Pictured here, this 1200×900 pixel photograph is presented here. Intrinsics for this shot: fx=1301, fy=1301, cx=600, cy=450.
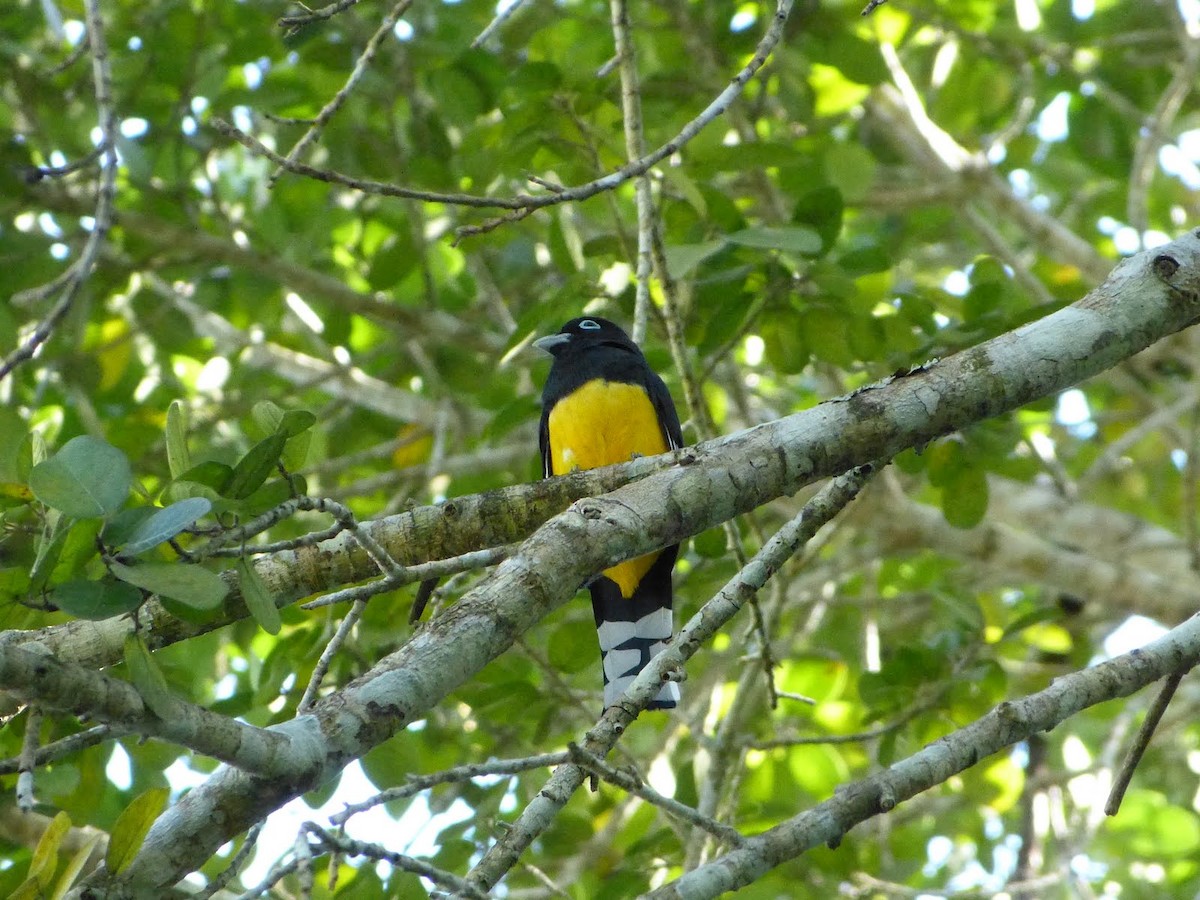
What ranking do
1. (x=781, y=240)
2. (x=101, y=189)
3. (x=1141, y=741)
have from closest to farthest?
(x=1141, y=741)
(x=101, y=189)
(x=781, y=240)

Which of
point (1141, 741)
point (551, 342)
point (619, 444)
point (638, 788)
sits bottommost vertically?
point (1141, 741)

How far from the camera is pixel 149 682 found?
169 centimetres

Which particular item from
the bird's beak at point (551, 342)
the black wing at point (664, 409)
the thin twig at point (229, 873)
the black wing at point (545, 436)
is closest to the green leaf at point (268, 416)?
the thin twig at point (229, 873)

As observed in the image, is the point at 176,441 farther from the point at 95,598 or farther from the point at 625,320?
the point at 625,320

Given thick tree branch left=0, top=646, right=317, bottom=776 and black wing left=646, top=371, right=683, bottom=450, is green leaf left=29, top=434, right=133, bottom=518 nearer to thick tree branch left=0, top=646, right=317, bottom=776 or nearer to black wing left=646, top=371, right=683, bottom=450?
thick tree branch left=0, top=646, right=317, bottom=776

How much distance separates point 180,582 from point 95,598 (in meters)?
0.14

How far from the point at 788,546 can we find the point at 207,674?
10.1 feet

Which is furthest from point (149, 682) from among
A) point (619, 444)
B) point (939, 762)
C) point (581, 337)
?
point (581, 337)

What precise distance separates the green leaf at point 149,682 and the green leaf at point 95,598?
0.12m

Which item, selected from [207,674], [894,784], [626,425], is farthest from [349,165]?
[894,784]

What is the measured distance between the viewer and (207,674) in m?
4.90

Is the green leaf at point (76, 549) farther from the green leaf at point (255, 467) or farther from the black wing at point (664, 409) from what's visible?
the black wing at point (664, 409)

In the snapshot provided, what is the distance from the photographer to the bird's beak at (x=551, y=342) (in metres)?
5.43

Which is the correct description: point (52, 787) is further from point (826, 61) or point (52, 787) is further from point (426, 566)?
point (826, 61)
